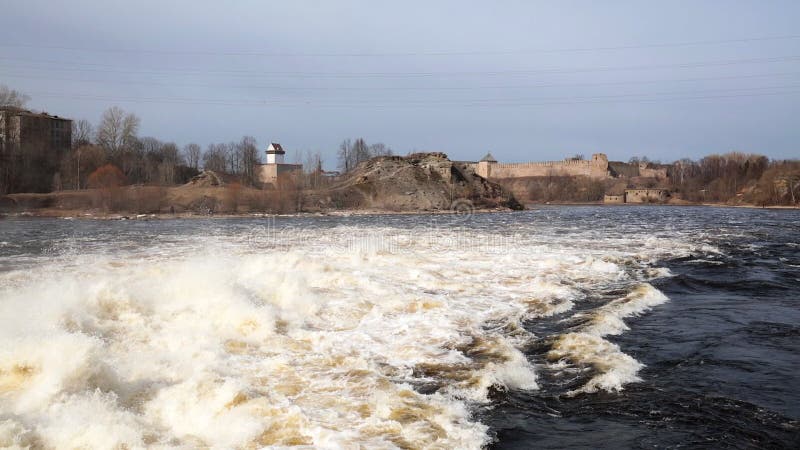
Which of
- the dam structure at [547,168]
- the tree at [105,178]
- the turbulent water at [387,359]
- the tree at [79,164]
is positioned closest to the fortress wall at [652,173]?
the dam structure at [547,168]

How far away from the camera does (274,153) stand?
114m

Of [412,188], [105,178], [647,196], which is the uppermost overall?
[105,178]

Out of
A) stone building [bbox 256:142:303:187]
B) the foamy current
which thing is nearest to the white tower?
stone building [bbox 256:142:303:187]

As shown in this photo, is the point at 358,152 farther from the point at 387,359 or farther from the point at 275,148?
the point at 387,359

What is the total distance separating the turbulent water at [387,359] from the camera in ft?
17.8

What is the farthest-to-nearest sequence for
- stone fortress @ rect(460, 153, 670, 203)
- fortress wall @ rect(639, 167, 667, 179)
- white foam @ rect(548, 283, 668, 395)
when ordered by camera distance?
fortress wall @ rect(639, 167, 667, 179), stone fortress @ rect(460, 153, 670, 203), white foam @ rect(548, 283, 668, 395)

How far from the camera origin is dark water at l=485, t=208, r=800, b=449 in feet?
18.0

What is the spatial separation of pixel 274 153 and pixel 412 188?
52.5 meters

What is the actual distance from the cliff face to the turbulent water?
51.4 m

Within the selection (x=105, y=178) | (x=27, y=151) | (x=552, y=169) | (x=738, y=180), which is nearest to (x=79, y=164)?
(x=27, y=151)

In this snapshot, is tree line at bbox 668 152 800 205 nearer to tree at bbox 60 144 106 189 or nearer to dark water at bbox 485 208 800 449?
dark water at bbox 485 208 800 449

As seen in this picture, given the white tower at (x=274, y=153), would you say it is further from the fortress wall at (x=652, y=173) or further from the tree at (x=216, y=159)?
the fortress wall at (x=652, y=173)

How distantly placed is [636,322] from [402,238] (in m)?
17.4

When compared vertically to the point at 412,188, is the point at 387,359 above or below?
below
